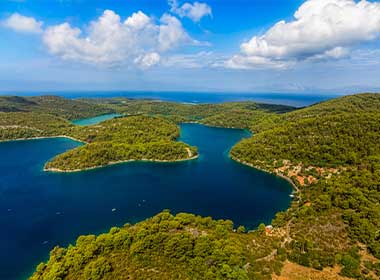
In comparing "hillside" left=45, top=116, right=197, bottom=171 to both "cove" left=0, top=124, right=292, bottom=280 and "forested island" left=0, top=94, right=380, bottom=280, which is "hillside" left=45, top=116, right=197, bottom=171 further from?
"cove" left=0, top=124, right=292, bottom=280

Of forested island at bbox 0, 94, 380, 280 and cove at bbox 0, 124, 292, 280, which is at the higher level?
forested island at bbox 0, 94, 380, 280

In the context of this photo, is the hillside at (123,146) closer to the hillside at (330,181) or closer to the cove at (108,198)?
the cove at (108,198)

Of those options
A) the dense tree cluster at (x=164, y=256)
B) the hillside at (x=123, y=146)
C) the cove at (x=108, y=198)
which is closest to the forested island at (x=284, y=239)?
the dense tree cluster at (x=164, y=256)

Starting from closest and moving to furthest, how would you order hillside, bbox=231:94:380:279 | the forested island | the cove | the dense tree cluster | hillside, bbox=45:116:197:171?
the dense tree cluster
the forested island
hillside, bbox=231:94:380:279
the cove
hillside, bbox=45:116:197:171

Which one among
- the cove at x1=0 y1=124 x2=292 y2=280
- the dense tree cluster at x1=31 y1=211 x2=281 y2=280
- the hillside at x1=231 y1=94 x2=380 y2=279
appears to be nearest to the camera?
the dense tree cluster at x1=31 y1=211 x2=281 y2=280

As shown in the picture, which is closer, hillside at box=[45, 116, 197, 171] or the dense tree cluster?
the dense tree cluster

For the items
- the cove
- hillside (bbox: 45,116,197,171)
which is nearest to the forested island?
hillside (bbox: 45,116,197,171)

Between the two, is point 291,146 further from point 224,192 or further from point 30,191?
point 30,191

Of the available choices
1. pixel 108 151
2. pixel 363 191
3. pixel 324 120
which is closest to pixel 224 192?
pixel 363 191

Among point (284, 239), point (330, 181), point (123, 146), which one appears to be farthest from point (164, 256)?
point (123, 146)
